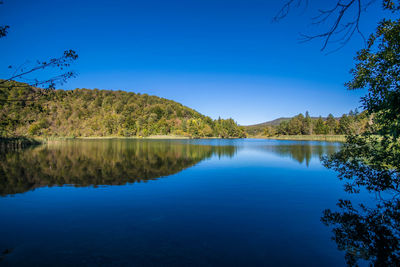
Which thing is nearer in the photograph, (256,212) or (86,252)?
(86,252)

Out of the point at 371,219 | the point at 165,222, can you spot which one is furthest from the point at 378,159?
the point at 165,222

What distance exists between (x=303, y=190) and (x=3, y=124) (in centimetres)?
1545

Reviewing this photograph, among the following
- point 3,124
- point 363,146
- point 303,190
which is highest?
point 3,124

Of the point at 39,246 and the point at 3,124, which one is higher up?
the point at 3,124

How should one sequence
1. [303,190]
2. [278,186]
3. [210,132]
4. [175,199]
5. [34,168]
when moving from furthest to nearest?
[210,132] < [34,168] < [278,186] < [303,190] < [175,199]

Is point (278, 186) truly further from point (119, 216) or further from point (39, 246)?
point (39, 246)

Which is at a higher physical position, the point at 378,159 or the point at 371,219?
the point at 378,159

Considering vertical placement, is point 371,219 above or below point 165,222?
above

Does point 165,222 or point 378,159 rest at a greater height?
point 378,159

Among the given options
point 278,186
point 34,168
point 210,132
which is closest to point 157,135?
point 210,132

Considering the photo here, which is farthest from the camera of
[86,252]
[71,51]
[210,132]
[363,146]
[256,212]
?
[210,132]

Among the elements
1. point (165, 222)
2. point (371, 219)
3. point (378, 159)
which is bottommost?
point (165, 222)

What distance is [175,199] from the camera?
1203 cm

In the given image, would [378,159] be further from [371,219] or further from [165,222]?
[165,222]
